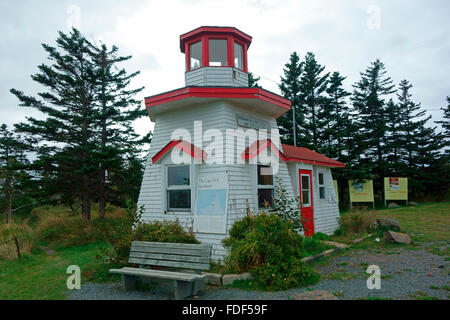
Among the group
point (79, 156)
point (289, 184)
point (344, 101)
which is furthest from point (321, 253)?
point (344, 101)

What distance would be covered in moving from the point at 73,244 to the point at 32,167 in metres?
4.78

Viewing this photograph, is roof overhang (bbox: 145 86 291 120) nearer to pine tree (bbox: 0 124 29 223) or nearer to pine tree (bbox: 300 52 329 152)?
pine tree (bbox: 0 124 29 223)

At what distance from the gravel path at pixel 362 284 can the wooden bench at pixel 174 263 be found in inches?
10.0

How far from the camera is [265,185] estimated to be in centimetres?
845

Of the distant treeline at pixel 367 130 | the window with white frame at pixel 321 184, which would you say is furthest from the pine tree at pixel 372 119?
the window with white frame at pixel 321 184

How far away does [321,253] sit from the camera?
7.87 m

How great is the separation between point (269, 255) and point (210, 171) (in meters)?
2.91

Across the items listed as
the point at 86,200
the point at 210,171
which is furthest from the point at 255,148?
the point at 86,200

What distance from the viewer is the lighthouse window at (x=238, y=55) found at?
937 cm

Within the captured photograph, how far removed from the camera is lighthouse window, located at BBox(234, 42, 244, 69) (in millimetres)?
9367

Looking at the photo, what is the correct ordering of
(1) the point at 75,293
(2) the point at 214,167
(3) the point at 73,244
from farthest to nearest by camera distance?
(3) the point at 73,244, (2) the point at 214,167, (1) the point at 75,293

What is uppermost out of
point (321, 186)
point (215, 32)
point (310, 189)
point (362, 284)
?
point (215, 32)

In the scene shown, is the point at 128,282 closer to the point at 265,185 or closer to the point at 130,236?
the point at 130,236
